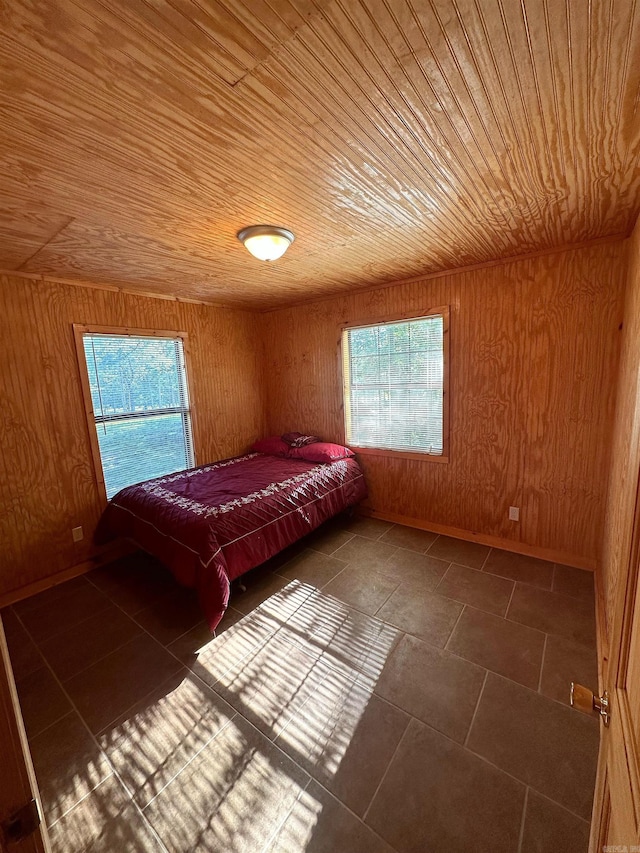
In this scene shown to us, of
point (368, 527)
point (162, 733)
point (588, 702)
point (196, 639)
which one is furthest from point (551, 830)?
point (368, 527)

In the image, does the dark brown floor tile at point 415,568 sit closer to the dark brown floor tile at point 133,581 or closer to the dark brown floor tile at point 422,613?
the dark brown floor tile at point 422,613

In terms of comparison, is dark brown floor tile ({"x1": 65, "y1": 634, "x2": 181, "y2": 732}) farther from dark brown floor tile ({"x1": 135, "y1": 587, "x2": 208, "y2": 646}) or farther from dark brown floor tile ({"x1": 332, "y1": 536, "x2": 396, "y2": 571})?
dark brown floor tile ({"x1": 332, "y1": 536, "x2": 396, "y2": 571})

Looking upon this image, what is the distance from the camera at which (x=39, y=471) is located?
2633 millimetres

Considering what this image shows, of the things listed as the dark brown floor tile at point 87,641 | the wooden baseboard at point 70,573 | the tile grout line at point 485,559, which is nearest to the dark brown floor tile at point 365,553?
the tile grout line at point 485,559

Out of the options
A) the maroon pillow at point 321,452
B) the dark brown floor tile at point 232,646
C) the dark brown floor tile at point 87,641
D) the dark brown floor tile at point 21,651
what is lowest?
the dark brown floor tile at point 232,646

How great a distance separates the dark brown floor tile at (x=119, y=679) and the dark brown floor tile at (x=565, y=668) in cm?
194

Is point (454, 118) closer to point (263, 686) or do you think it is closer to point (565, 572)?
point (263, 686)

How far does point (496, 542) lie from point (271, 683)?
218 cm

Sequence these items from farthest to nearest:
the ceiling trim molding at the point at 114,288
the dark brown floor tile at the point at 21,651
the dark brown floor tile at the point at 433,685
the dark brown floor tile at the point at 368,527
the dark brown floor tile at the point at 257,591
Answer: the dark brown floor tile at the point at 368,527 → the ceiling trim molding at the point at 114,288 → the dark brown floor tile at the point at 257,591 → the dark brown floor tile at the point at 21,651 → the dark brown floor tile at the point at 433,685

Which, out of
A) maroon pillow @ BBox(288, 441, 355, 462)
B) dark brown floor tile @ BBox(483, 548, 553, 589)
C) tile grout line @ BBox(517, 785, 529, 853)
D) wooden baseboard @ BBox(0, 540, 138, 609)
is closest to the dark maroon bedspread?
maroon pillow @ BBox(288, 441, 355, 462)

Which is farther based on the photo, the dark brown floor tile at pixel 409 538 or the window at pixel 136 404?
the dark brown floor tile at pixel 409 538

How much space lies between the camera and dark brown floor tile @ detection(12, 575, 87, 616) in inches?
95.0

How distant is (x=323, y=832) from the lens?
119cm

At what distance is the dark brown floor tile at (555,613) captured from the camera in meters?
2.01
